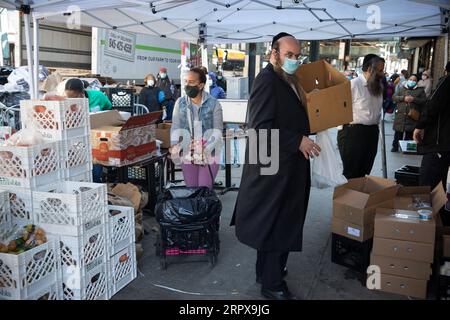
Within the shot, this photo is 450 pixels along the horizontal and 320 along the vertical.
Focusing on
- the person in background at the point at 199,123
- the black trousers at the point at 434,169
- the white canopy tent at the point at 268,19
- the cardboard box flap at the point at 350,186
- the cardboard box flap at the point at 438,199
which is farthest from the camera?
the white canopy tent at the point at 268,19

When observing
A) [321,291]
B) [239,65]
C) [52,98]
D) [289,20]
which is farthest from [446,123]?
[239,65]

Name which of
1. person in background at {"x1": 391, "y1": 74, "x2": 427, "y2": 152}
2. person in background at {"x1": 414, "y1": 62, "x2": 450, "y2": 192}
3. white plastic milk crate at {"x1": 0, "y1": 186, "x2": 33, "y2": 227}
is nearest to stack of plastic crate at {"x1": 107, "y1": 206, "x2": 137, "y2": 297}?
white plastic milk crate at {"x1": 0, "y1": 186, "x2": 33, "y2": 227}

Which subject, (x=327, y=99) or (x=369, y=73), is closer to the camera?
(x=327, y=99)

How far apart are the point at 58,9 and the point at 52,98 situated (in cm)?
235

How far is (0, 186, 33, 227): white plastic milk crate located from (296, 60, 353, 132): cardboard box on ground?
1.89 metres

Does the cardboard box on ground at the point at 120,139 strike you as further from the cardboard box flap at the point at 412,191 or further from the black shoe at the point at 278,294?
the cardboard box flap at the point at 412,191

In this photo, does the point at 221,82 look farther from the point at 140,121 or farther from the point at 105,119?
the point at 140,121

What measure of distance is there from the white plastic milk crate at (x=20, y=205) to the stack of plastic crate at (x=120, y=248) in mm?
522

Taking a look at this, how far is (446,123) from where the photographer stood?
3.73 m

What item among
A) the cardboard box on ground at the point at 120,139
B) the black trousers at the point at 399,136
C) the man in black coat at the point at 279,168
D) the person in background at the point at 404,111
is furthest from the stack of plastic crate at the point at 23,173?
the black trousers at the point at 399,136

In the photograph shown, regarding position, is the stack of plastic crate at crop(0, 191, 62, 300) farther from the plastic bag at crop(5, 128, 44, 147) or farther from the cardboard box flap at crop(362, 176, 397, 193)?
the cardboard box flap at crop(362, 176, 397, 193)

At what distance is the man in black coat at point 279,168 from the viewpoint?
2.65 metres

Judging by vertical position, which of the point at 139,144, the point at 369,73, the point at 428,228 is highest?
the point at 369,73
